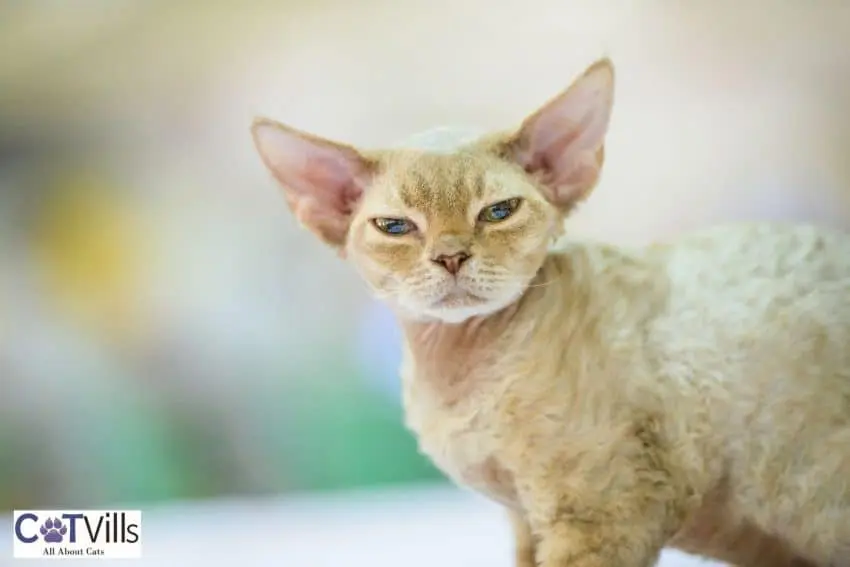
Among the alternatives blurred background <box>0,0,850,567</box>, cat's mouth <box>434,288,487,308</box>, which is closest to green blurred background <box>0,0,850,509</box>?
blurred background <box>0,0,850,567</box>

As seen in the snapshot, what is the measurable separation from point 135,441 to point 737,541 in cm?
74

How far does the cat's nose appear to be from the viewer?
0.84m

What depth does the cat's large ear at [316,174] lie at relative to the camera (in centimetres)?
90

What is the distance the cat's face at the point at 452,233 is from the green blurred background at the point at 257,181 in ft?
0.76

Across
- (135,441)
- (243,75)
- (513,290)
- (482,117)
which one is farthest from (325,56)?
(135,441)

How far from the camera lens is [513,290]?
0.87 m

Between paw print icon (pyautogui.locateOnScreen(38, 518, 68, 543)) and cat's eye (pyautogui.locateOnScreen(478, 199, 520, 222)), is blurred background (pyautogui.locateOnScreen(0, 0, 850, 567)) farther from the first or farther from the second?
cat's eye (pyautogui.locateOnScreen(478, 199, 520, 222))

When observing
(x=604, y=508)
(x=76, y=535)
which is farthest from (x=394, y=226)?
(x=76, y=535)

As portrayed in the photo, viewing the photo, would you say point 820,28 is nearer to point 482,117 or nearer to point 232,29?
point 482,117

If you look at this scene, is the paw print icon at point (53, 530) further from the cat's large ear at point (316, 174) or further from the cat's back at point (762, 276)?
the cat's back at point (762, 276)

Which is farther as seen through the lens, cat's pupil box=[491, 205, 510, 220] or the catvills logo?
the catvills logo

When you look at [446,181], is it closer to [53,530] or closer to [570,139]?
[570,139]

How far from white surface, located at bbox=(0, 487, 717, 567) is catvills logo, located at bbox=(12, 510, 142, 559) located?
12mm

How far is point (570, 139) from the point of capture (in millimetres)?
905
